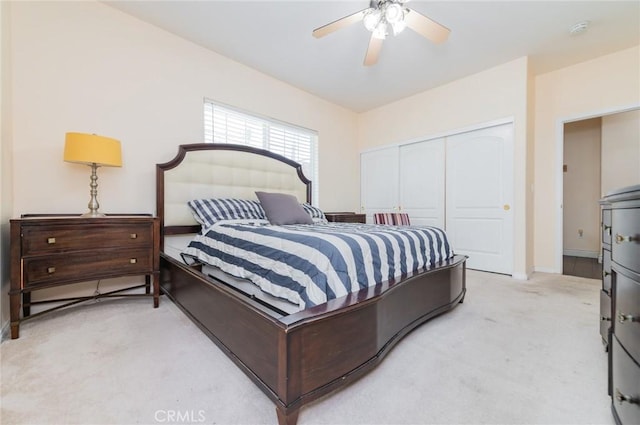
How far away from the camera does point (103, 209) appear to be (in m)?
2.37

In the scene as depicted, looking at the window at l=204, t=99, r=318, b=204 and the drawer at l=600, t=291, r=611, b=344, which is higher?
the window at l=204, t=99, r=318, b=204

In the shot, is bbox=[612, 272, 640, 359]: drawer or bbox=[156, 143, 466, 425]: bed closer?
bbox=[612, 272, 640, 359]: drawer

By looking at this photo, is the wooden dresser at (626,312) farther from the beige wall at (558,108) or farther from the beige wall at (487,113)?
the beige wall at (558,108)

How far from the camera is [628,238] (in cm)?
85

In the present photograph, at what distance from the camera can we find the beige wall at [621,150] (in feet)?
12.8

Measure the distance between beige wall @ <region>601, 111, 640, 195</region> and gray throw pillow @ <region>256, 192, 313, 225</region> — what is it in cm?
478

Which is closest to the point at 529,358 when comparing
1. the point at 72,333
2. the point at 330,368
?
the point at 330,368

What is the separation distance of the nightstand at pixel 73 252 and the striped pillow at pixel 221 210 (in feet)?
1.49

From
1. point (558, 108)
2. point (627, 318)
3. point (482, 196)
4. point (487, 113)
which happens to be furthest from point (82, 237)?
point (558, 108)

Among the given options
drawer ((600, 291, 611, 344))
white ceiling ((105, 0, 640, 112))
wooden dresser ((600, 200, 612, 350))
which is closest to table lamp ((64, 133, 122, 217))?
white ceiling ((105, 0, 640, 112))

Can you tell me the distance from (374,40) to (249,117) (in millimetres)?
1880

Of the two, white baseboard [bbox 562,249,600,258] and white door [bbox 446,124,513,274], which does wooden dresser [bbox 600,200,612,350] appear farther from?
white baseboard [bbox 562,249,600,258]

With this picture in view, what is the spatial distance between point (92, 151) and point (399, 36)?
301 cm

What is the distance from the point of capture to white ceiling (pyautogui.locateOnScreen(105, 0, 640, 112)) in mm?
2373
